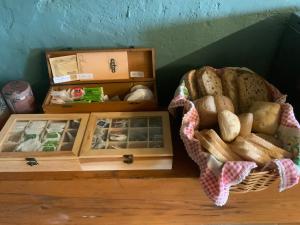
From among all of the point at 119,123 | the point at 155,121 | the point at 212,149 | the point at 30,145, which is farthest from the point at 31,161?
the point at 212,149

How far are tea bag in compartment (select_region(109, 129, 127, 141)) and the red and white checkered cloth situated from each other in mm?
193

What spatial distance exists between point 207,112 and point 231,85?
0.53 ft

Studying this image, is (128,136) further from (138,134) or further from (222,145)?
(222,145)

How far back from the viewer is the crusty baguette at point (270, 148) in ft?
2.10

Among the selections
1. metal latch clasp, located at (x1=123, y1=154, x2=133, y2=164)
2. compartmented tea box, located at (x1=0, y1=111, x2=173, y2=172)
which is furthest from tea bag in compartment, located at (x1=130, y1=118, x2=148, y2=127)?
metal latch clasp, located at (x1=123, y1=154, x2=133, y2=164)

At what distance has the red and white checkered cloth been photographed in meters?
0.60

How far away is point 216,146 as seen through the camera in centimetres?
Answer: 66

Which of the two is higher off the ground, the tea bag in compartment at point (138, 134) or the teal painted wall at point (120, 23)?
the teal painted wall at point (120, 23)

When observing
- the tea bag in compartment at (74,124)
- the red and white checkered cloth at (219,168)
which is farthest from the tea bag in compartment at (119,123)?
the red and white checkered cloth at (219,168)

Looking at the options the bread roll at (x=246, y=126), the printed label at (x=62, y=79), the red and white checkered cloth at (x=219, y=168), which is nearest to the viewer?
the red and white checkered cloth at (x=219, y=168)

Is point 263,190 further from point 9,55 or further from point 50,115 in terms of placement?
point 9,55

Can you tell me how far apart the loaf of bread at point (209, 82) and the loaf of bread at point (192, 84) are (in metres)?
0.02

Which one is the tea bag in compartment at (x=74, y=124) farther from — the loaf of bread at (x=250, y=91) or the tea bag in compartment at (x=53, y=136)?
the loaf of bread at (x=250, y=91)

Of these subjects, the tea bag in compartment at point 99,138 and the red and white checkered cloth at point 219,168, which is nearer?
the red and white checkered cloth at point 219,168
